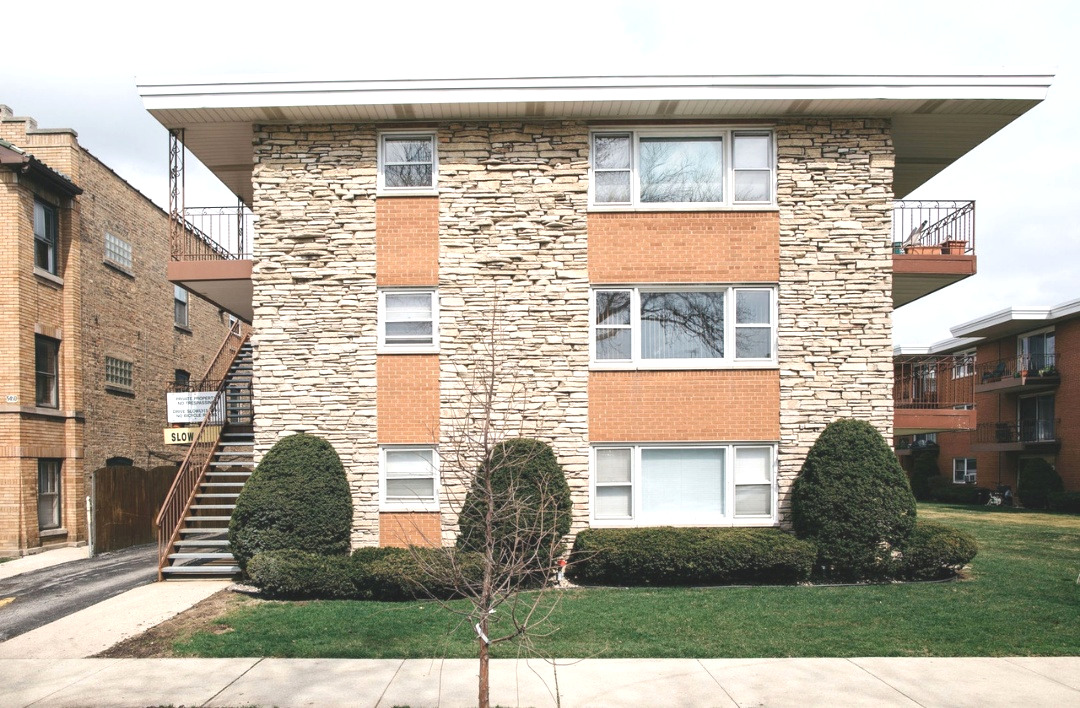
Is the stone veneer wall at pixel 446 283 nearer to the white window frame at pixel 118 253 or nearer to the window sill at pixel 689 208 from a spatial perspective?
the window sill at pixel 689 208

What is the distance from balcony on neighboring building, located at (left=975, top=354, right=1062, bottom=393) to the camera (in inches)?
1352

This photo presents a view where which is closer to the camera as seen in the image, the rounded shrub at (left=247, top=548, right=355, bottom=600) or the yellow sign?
the rounded shrub at (left=247, top=548, right=355, bottom=600)

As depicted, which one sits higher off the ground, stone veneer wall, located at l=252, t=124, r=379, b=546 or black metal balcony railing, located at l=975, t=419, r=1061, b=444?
stone veneer wall, located at l=252, t=124, r=379, b=546

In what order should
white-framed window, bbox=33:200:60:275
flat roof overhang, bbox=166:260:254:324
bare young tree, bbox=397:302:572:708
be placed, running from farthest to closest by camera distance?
white-framed window, bbox=33:200:60:275, flat roof overhang, bbox=166:260:254:324, bare young tree, bbox=397:302:572:708

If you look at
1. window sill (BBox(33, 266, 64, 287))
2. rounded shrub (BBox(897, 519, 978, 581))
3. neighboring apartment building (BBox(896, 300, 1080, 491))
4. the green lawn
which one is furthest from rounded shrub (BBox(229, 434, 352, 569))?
neighboring apartment building (BBox(896, 300, 1080, 491))

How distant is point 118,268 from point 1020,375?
3426cm

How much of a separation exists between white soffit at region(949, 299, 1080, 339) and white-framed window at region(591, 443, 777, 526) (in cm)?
2510

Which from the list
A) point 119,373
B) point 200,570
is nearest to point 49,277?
point 119,373

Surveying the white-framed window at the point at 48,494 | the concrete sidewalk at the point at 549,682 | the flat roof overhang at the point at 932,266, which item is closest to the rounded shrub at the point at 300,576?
the concrete sidewalk at the point at 549,682

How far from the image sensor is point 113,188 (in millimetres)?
21250

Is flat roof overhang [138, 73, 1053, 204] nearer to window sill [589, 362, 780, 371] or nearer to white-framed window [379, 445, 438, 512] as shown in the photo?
window sill [589, 362, 780, 371]

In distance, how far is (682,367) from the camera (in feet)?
46.3

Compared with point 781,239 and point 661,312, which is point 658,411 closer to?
point 661,312

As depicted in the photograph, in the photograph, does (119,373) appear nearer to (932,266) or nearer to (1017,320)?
(932,266)
